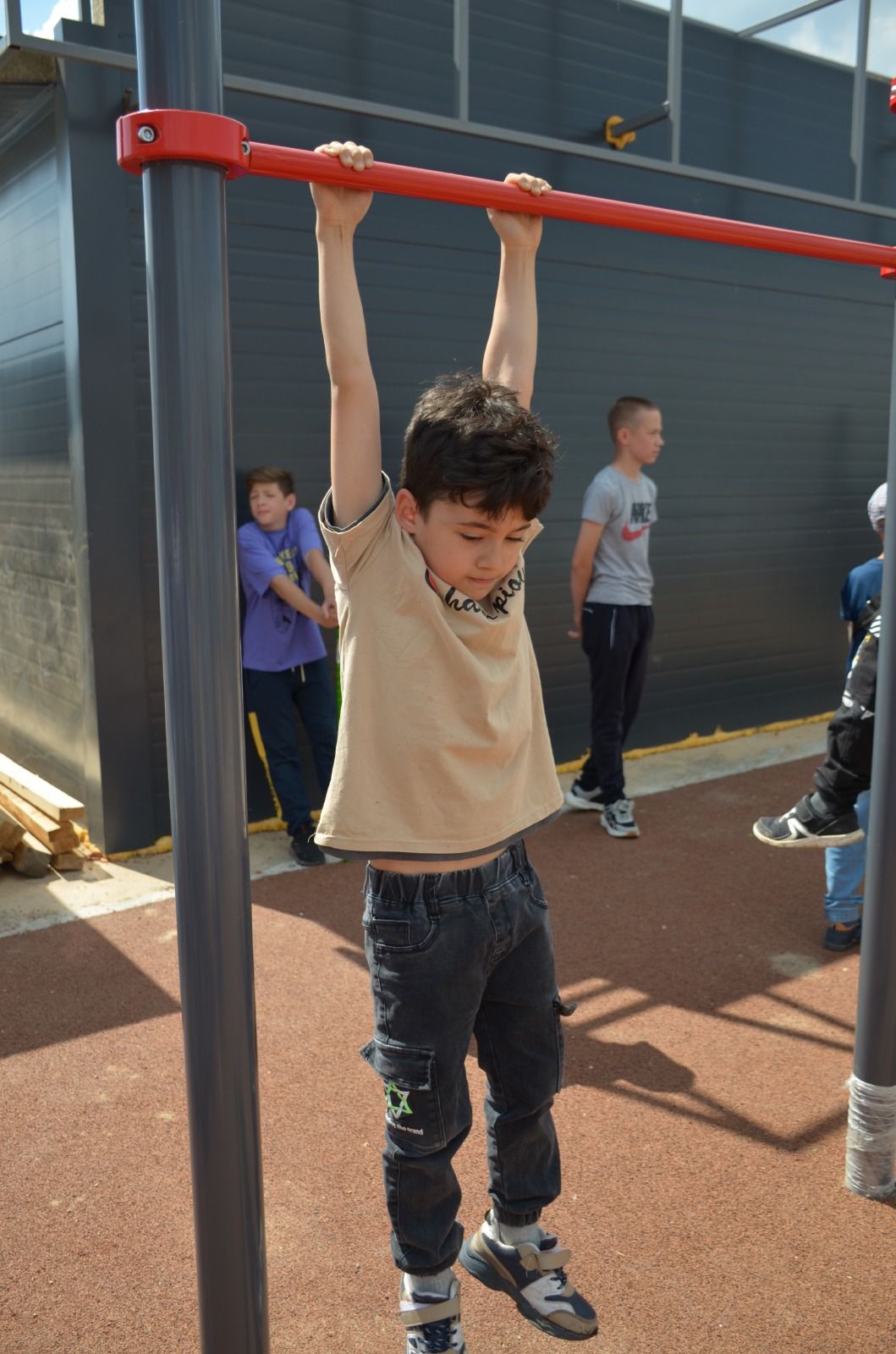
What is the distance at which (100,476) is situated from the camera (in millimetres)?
5125

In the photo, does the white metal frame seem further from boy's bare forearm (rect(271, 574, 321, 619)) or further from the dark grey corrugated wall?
boy's bare forearm (rect(271, 574, 321, 619))

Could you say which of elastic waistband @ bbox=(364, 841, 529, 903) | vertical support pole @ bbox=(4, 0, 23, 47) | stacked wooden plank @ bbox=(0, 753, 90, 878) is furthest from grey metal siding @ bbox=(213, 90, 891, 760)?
elastic waistband @ bbox=(364, 841, 529, 903)

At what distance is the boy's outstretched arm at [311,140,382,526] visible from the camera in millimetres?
1962

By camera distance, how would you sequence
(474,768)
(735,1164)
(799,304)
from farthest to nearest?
(799,304), (735,1164), (474,768)

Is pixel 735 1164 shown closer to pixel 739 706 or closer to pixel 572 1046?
pixel 572 1046

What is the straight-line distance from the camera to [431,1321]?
88.3 inches

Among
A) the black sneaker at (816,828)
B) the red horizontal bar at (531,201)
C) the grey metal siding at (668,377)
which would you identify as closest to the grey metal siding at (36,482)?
the grey metal siding at (668,377)

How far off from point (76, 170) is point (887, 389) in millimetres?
6079

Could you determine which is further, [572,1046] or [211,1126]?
[572,1046]

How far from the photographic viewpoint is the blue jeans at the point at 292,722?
5.39m

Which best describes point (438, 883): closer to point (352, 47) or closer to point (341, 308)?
point (341, 308)

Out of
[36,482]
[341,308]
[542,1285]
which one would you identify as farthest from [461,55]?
[542,1285]

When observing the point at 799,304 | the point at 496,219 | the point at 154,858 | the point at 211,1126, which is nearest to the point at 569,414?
the point at 799,304

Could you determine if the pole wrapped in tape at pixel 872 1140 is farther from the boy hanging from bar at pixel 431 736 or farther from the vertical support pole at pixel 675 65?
the vertical support pole at pixel 675 65
